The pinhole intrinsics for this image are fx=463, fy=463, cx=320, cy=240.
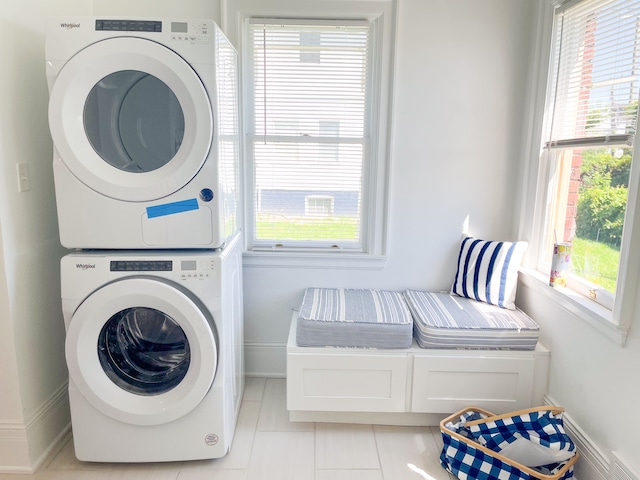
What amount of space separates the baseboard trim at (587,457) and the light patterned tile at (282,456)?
111 centimetres

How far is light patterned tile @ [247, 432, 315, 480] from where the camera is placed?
6.39 ft

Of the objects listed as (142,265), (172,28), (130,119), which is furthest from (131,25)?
(142,265)

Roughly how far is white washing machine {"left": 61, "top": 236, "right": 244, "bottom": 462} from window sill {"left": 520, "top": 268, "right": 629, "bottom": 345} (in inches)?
58.5

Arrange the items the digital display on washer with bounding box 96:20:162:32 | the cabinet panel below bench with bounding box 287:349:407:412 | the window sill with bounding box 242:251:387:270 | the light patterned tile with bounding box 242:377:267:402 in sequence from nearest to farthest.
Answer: the digital display on washer with bounding box 96:20:162:32
the cabinet panel below bench with bounding box 287:349:407:412
the light patterned tile with bounding box 242:377:267:402
the window sill with bounding box 242:251:387:270

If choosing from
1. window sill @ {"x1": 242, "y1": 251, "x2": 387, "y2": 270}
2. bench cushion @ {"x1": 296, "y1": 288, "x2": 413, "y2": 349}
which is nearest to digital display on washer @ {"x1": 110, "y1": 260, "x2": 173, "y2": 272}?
bench cushion @ {"x1": 296, "y1": 288, "x2": 413, "y2": 349}

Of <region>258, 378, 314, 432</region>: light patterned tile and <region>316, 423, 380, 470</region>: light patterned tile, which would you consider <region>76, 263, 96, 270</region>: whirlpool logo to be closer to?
<region>258, 378, 314, 432</region>: light patterned tile

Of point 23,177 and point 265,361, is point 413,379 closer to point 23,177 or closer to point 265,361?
point 265,361

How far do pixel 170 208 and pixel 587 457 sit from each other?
6.38 ft

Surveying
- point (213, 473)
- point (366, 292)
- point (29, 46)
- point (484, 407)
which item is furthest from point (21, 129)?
point (484, 407)

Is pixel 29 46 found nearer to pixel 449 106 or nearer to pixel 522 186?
pixel 449 106

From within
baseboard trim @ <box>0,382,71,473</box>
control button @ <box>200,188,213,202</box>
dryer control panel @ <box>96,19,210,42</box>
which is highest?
dryer control panel @ <box>96,19,210,42</box>

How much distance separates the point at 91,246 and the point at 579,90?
2.22 meters

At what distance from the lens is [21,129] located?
1.87 m

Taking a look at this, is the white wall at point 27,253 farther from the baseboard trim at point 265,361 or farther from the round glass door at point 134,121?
the baseboard trim at point 265,361
